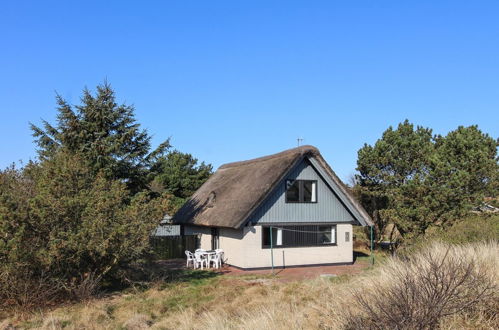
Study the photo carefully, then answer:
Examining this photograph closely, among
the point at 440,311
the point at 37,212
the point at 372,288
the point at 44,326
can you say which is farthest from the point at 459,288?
the point at 37,212

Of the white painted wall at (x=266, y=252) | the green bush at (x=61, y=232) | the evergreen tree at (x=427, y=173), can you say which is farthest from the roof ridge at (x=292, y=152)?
the green bush at (x=61, y=232)

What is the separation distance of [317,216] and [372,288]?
44.5 feet

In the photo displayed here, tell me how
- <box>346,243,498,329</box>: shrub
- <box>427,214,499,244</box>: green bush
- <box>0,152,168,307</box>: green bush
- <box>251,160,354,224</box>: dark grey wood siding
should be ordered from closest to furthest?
<box>346,243,498,329</box>: shrub < <box>0,152,168,307</box>: green bush < <box>427,214,499,244</box>: green bush < <box>251,160,354,224</box>: dark grey wood siding

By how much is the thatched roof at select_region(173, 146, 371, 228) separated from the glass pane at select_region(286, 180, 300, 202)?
32.7 inches

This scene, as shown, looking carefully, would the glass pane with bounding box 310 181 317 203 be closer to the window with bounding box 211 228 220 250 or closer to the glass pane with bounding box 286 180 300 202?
the glass pane with bounding box 286 180 300 202

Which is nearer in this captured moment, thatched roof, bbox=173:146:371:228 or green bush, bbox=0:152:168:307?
green bush, bbox=0:152:168:307

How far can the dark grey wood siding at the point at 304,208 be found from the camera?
19531mm

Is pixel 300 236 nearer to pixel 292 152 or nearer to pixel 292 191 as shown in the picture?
pixel 292 191

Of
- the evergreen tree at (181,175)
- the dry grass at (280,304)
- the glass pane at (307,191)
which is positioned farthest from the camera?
the evergreen tree at (181,175)

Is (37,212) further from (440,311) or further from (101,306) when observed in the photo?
(440,311)

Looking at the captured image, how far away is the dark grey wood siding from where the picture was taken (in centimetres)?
1953

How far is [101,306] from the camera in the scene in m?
11.8

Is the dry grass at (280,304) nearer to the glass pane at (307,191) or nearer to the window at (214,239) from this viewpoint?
the window at (214,239)

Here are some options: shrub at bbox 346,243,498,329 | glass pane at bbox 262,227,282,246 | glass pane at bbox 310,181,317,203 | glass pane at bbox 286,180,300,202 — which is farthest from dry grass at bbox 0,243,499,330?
glass pane at bbox 310,181,317,203
